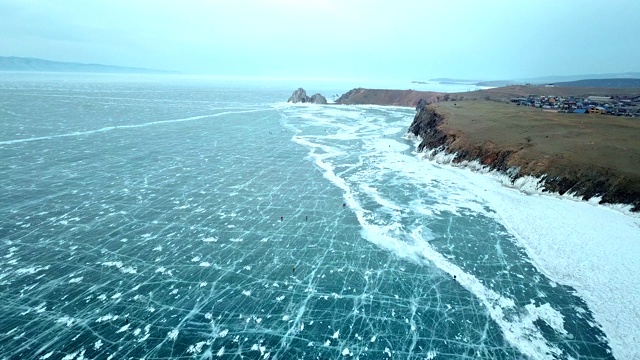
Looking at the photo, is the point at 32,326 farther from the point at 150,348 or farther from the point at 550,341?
the point at 550,341

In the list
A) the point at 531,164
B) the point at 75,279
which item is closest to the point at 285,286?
the point at 75,279

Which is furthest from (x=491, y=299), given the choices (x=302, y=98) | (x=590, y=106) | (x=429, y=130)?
(x=302, y=98)

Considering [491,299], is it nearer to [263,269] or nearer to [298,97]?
[263,269]

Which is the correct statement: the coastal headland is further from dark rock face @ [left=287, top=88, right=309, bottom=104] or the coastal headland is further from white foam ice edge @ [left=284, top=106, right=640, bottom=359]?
dark rock face @ [left=287, top=88, right=309, bottom=104]

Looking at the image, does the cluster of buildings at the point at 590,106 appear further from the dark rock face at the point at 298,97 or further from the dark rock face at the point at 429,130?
the dark rock face at the point at 298,97

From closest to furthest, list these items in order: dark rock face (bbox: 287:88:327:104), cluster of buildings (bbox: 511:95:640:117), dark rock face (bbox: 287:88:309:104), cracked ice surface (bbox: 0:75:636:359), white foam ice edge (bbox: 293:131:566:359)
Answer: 1. cracked ice surface (bbox: 0:75:636:359)
2. white foam ice edge (bbox: 293:131:566:359)
3. cluster of buildings (bbox: 511:95:640:117)
4. dark rock face (bbox: 287:88:309:104)
5. dark rock face (bbox: 287:88:327:104)

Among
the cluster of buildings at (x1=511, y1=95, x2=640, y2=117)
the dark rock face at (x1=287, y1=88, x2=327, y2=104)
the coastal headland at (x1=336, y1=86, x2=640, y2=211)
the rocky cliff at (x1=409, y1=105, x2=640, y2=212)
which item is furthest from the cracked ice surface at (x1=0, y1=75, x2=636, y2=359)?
the dark rock face at (x1=287, y1=88, x2=327, y2=104)
